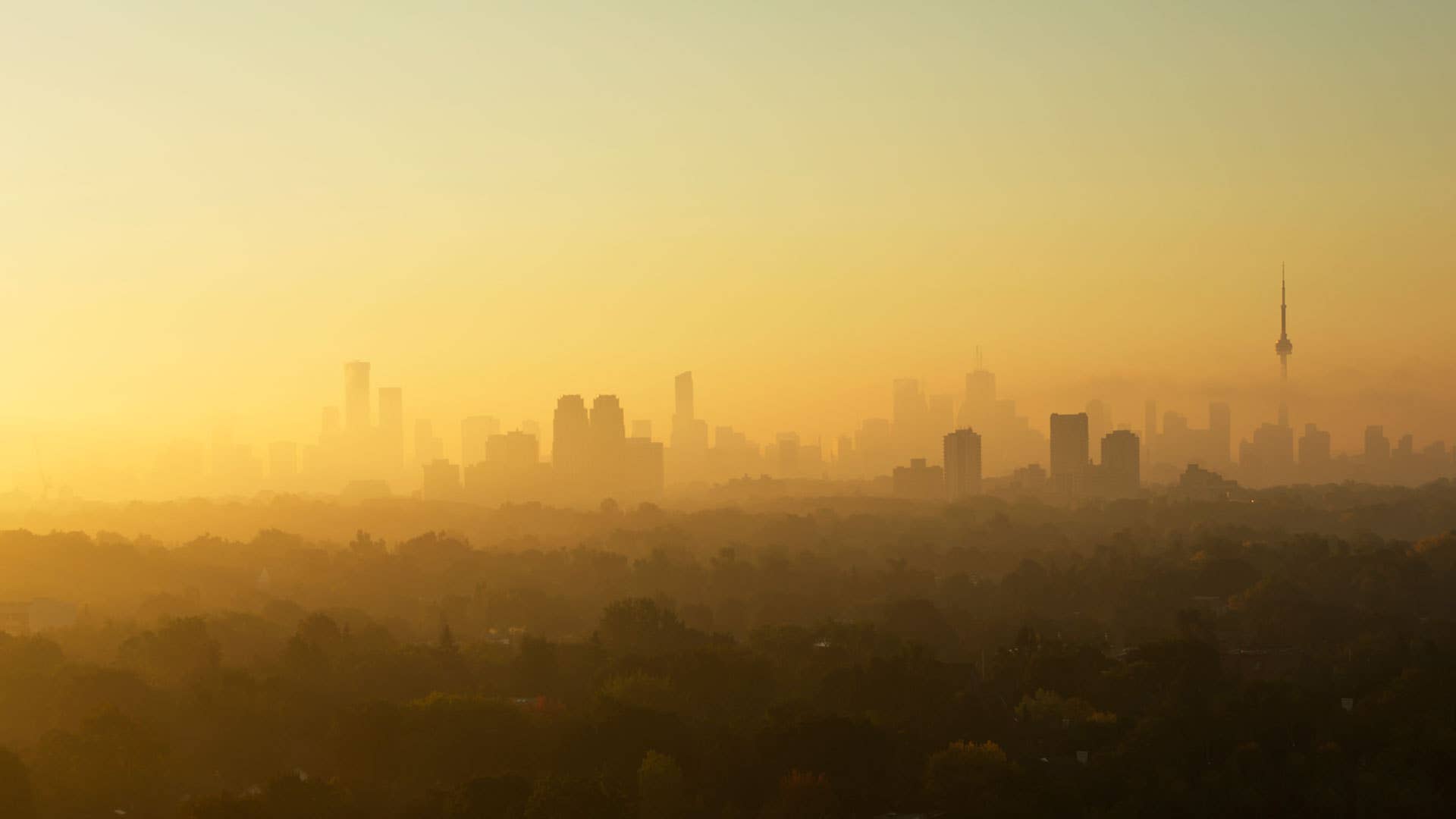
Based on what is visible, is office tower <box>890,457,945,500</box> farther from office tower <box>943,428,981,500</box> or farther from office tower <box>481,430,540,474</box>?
office tower <box>481,430,540,474</box>

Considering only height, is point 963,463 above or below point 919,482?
above

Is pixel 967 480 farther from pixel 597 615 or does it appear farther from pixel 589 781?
pixel 589 781

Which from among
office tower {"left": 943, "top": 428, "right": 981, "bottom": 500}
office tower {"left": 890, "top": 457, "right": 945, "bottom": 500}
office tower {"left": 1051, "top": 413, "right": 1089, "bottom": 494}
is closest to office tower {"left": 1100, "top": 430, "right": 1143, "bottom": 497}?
A: office tower {"left": 1051, "top": 413, "right": 1089, "bottom": 494}

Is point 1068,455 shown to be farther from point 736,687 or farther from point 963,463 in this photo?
point 736,687

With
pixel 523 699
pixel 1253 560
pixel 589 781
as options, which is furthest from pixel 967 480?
pixel 589 781

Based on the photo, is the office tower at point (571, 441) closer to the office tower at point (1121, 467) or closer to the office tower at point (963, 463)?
the office tower at point (963, 463)

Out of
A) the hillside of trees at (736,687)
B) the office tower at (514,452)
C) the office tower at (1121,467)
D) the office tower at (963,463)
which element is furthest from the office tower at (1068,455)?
the hillside of trees at (736,687)

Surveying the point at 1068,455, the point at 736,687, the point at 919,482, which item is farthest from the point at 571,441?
the point at 736,687
